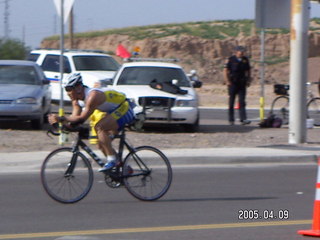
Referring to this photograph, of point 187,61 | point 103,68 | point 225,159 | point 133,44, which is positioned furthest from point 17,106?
point 133,44

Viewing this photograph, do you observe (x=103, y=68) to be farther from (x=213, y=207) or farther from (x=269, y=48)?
(x=269, y=48)

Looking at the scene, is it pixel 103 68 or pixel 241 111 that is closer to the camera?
pixel 241 111

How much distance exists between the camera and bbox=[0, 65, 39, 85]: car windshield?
17.8m

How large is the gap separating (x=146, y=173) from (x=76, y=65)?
13525 mm

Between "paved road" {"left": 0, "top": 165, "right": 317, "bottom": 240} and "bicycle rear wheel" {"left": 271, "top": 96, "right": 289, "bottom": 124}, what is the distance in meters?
6.84

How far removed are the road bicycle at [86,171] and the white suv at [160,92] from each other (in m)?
6.83

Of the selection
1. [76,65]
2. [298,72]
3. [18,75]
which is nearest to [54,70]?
[76,65]

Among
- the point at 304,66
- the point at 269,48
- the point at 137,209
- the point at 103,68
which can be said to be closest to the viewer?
the point at 137,209

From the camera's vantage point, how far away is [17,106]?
651 inches

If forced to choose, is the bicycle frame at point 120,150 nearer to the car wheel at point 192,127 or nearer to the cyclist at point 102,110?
the cyclist at point 102,110

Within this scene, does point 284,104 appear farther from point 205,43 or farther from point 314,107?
point 205,43

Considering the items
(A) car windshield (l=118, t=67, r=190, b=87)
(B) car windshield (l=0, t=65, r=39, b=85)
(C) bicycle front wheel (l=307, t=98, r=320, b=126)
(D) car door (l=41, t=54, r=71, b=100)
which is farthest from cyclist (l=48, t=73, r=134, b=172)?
(D) car door (l=41, t=54, r=71, b=100)

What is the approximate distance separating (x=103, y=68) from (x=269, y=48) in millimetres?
39190

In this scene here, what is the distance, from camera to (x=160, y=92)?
1684cm
